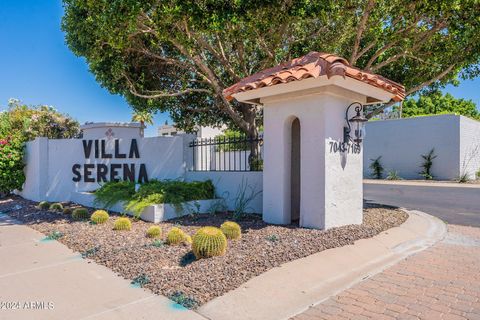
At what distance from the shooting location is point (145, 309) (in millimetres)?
3783

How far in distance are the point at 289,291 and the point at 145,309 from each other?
1.74 metres

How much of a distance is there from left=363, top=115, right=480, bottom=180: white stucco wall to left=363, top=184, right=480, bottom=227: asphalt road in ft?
15.8

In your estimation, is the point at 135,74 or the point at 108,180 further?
the point at 108,180

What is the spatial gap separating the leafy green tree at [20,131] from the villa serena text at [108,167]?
2997 millimetres

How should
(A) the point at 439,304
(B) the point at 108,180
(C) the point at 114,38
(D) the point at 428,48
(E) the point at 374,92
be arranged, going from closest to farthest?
(A) the point at 439,304
(E) the point at 374,92
(C) the point at 114,38
(D) the point at 428,48
(B) the point at 108,180

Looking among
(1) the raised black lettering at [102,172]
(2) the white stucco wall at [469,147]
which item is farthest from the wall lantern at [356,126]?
(2) the white stucco wall at [469,147]

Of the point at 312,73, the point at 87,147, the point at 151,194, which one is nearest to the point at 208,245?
the point at 312,73

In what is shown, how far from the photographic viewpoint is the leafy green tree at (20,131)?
43.1 ft

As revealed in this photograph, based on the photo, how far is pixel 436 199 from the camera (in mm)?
12898

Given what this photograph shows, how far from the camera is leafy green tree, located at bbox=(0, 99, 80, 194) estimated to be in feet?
43.1

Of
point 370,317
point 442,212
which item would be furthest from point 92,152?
point 442,212

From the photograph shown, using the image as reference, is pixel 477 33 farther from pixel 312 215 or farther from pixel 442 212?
pixel 312 215

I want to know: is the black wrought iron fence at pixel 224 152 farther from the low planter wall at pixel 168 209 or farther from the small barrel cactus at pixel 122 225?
the small barrel cactus at pixel 122 225

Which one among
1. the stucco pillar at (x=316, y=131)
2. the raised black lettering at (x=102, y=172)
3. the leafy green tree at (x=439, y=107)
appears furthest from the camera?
the leafy green tree at (x=439, y=107)
